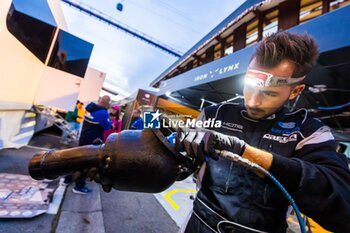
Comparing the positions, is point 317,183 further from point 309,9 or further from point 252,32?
point 252,32

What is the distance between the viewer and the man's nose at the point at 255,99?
2.84ft

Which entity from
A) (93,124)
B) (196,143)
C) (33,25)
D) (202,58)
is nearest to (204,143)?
(196,143)

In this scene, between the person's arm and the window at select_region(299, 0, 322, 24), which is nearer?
the person's arm

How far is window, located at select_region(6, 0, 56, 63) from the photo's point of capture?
3186 mm

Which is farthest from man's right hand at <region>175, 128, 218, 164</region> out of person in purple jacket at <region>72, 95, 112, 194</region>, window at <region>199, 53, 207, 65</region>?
window at <region>199, 53, 207, 65</region>

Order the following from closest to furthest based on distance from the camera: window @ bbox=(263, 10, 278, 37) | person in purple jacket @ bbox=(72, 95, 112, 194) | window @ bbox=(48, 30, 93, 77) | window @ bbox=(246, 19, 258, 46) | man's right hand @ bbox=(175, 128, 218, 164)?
man's right hand @ bbox=(175, 128, 218, 164) → person in purple jacket @ bbox=(72, 95, 112, 194) → window @ bbox=(263, 10, 278, 37) → window @ bbox=(246, 19, 258, 46) → window @ bbox=(48, 30, 93, 77)

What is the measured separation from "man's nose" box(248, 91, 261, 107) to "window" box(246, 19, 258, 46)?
196 inches

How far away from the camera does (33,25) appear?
12.9 ft

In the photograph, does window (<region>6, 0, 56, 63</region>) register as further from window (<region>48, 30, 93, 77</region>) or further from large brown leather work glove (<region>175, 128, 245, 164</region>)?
large brown leather work glove (<region>175, 128, 245, 164</region>)

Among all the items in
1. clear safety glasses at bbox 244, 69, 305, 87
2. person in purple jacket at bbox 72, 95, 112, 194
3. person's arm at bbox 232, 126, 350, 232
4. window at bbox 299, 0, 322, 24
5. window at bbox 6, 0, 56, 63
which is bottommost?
person in purple jacket at bbox 72, 95, 112, 194

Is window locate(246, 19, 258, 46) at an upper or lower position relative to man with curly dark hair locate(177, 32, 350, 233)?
upper

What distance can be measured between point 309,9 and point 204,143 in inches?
194

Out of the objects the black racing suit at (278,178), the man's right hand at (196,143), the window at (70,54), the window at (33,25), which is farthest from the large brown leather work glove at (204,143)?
the window at (70,54)

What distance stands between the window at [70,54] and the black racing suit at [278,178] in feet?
19.4
